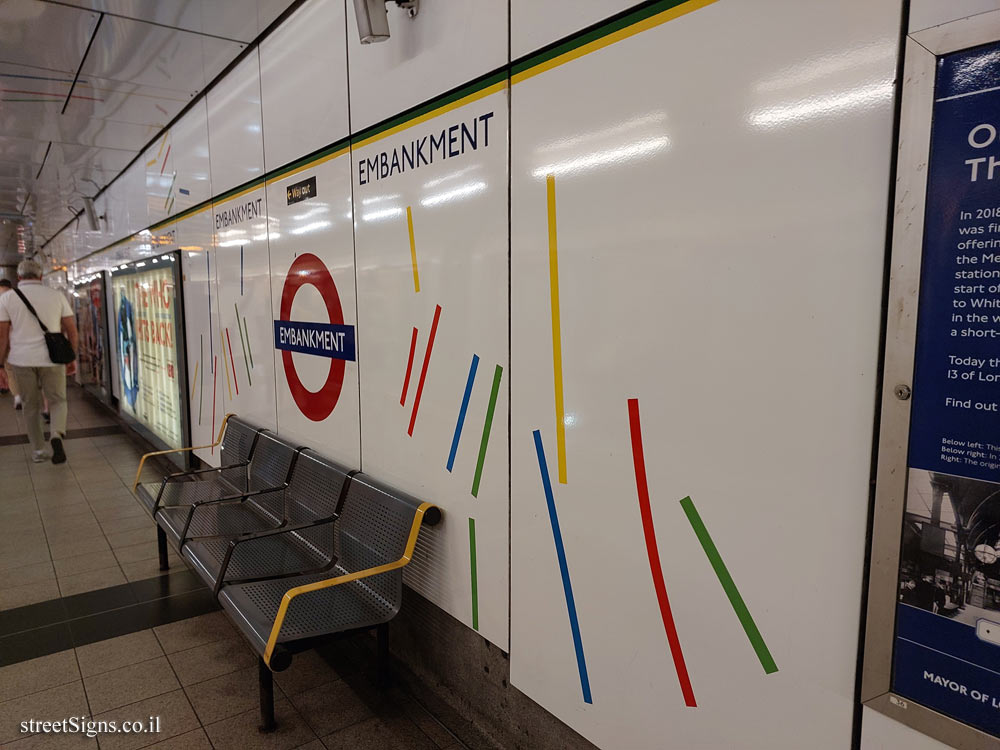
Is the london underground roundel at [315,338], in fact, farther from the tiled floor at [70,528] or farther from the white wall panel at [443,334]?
the tiled floor at [70,528]

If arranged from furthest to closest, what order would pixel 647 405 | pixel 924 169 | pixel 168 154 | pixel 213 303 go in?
1. pixel 168 154
2. pixel 213 303
3. pixel 647 405
4. pixel 924 169

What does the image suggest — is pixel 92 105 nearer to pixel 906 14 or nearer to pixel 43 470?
pixel 43 470

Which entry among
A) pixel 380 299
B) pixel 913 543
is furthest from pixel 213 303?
pixel 913 543

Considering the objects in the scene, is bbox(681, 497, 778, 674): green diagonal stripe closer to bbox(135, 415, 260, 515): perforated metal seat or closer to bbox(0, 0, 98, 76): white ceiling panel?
bbox(135, 415, 260, 515): perforated metal seat

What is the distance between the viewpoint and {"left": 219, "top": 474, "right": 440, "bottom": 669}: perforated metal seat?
214 centimetres

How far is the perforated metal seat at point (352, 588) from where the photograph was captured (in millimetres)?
2141

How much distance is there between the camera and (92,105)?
196 inches

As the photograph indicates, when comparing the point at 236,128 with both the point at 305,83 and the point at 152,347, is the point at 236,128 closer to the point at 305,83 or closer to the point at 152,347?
the point at 305,83

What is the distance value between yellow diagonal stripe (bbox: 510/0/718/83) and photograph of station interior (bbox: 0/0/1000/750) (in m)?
0.01

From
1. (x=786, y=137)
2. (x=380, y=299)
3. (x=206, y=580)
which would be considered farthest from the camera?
(x=380, y=299)

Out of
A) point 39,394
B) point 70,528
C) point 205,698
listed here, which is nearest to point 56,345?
point 39,394

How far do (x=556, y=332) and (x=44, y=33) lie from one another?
3.81 m

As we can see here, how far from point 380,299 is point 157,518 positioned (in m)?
1.89

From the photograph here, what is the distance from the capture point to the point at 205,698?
2.48m
